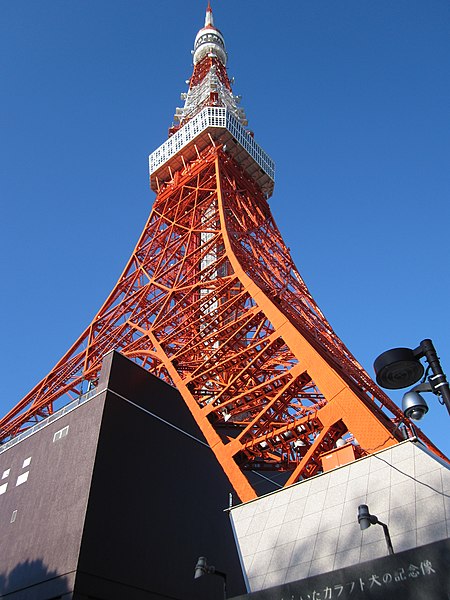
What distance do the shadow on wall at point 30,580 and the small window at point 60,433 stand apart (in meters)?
3.21

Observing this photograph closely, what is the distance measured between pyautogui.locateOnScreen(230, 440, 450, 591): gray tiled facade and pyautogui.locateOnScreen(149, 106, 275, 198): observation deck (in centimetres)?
2048

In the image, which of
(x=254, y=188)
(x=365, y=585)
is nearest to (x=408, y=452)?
(x=365, y=585)

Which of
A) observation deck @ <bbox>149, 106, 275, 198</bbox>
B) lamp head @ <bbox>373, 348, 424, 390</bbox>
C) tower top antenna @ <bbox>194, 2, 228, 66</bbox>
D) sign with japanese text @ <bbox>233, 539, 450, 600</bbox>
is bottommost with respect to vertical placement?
sign with japanese text @ <bbox>233, 539, 450, 600</bbox>

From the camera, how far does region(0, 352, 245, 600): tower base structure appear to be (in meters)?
11.9

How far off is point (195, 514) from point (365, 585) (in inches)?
408

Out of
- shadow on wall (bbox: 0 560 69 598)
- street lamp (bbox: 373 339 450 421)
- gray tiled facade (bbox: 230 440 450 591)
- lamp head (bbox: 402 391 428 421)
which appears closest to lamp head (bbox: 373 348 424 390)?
street lamp (bbox: 373 339 450 421)

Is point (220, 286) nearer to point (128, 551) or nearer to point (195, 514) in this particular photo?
point (195, 514)

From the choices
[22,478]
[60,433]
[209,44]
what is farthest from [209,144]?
[22,478]

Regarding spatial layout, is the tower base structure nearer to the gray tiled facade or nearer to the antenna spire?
the gray tiled facade

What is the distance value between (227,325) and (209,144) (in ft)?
46.6

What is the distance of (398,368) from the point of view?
4.70 m

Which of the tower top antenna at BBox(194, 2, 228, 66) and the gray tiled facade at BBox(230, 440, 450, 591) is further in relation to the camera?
the tower top antenna at BBox(194, 2, 228, 66)

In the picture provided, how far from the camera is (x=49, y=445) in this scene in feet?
49.6

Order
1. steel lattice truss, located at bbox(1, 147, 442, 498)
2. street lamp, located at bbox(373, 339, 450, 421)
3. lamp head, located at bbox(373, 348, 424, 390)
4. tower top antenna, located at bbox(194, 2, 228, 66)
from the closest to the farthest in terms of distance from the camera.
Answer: street lamp, located at bbox(373, 339, 450, 421)
lamp head, located at bbox(373, 348, 424, 390)
steel lattice truss, located at bbox(1, 147, 442, 498)
tower top antenna, located at bbox(194, 2, 228, 66)
